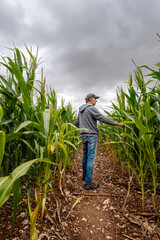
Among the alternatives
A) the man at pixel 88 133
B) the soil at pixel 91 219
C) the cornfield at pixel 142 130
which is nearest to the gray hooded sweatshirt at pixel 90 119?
the man at pixel 88 133

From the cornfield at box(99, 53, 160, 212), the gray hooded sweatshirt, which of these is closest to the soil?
the cornfield at box(99, 53, 160, 212)

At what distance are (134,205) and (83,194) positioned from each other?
65 cm

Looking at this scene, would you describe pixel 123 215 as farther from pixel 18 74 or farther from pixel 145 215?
pixel 18 74

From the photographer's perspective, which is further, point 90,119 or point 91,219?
point 90,119

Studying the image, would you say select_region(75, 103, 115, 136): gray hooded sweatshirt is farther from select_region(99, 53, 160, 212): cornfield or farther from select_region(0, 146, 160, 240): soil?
select_region(0, 146, 160, 240): soil

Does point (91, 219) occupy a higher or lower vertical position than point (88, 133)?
lower

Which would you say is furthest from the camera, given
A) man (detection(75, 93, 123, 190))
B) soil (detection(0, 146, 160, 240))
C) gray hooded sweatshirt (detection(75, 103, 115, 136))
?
gray hooded sweatshirt (detection(75, 103, 115, 136))

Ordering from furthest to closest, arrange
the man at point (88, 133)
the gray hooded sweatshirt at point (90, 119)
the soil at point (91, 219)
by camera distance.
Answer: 1. the gray hooded sweatshirt at point (90, 119)
2. the man at point (88, 133)
3. the soil at point (91, 219)

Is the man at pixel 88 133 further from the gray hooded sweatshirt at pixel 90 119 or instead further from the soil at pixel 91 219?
the soil at pixel 91 219

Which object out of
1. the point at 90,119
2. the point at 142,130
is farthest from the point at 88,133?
the point at 142,130

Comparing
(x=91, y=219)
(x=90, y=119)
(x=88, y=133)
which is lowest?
(x=91, y=219)

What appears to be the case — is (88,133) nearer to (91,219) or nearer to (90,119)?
(90,119)

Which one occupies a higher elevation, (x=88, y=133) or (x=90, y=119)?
(x=90, y=119)

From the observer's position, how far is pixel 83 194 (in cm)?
179
